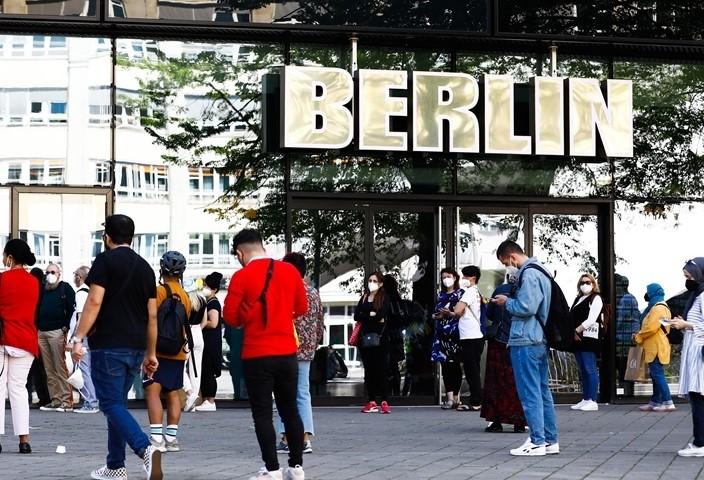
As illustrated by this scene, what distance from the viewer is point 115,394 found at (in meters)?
10.1

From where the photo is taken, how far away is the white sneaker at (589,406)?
61.6 ft

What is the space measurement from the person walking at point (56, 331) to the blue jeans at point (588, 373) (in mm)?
6628

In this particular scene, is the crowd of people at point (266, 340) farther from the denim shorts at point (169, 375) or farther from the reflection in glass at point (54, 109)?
the reflection in glass at point (54, 109)

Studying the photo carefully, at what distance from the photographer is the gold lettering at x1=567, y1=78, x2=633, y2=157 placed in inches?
789

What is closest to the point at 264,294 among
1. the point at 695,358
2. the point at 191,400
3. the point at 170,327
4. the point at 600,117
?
the point at 170,327

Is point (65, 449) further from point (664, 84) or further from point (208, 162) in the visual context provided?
point (664, 84)

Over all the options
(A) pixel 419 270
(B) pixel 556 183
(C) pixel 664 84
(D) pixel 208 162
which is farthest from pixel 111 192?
(C) pixel 664 84

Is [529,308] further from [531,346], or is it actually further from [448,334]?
[448,334]

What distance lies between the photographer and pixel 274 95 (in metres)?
19.6

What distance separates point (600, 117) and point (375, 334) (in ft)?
15.5

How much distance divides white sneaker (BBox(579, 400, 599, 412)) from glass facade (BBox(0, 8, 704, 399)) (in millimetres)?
1336

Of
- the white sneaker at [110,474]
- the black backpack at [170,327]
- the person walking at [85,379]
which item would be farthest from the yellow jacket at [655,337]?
the white sneaker at [110,474]

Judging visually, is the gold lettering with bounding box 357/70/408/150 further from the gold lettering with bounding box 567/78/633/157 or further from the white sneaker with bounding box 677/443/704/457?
the white sneaker with bounding box 677/443/704/457

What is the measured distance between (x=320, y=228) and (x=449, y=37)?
3.23 metres
